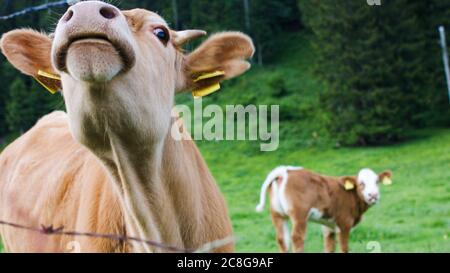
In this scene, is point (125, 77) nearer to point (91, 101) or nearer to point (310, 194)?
point (91, 101)

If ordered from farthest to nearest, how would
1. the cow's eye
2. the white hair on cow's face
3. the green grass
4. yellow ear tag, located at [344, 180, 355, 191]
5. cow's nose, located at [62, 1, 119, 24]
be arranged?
yellow ear tag, located at [344, 180, 355, 191] < the white hair on cow's face < the green grass < the cow's eye < cow's nose, located at [62, 1, 119, 24]

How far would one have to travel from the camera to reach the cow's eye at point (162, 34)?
3.21 metres

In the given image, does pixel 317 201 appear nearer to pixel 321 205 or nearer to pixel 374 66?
pixel 321 205

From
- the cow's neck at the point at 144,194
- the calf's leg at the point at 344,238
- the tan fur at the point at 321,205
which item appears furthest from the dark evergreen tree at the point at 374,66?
the cow's neck at the point at 144,194

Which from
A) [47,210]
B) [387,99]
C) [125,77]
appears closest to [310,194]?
[47,210]

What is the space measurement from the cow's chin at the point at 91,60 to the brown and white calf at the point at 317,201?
27.5 ft

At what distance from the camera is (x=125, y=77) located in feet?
8.96

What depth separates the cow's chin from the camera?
246cm

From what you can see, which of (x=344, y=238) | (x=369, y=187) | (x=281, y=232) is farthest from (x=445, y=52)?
(x=281, y=232)

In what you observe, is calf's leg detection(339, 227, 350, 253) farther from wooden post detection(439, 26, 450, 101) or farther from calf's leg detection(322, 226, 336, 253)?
wooden post detection(439, 26, 450, 101)

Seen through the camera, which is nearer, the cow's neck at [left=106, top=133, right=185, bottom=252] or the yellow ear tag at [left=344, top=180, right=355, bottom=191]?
the cow's neck at [left=106, top=133, right=185, bottom=252]

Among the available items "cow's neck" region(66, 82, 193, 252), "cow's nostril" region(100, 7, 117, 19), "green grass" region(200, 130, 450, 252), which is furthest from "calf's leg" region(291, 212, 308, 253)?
"cow's nostril" region(100, 7, 117, 19)

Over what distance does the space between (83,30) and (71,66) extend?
0.15 m

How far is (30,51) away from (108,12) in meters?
1.11
